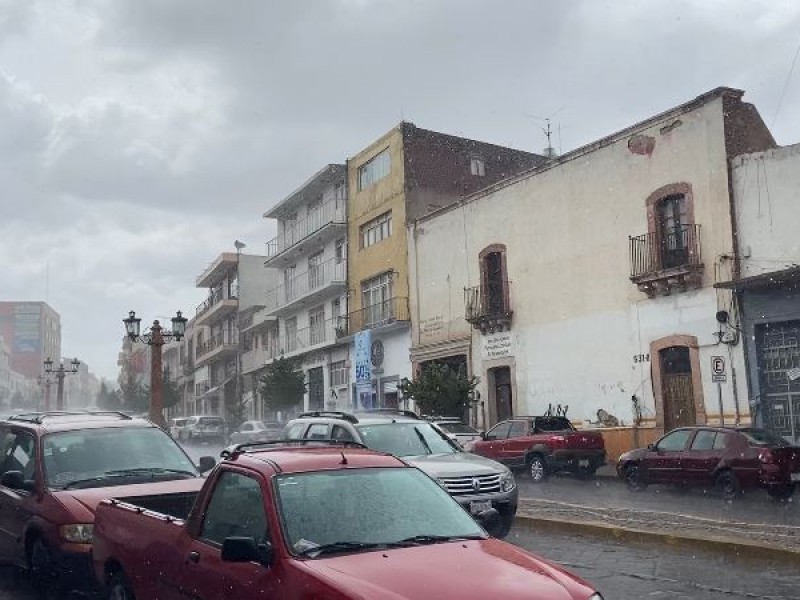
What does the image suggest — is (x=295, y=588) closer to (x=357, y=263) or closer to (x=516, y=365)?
(x=516, y=365)

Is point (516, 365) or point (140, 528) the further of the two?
point (516, 365)

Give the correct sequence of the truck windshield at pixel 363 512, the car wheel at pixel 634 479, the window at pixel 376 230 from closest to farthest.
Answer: the truck windshield at pixel 363 512
the car wheel at pixel 634 479
the window at pixel 376 230

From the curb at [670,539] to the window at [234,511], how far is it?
5777 mm

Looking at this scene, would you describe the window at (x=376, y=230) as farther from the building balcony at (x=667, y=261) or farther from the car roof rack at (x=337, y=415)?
the car roof rack at (x=337, y=415)

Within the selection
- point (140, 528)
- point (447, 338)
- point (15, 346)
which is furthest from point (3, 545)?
point (15, 346)

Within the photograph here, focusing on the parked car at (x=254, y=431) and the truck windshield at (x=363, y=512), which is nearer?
the truck windshield at (x=363, y=512)

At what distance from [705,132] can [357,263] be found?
19.0 meters

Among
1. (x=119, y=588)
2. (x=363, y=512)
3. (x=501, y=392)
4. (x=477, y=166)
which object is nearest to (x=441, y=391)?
(x=501, y=392)

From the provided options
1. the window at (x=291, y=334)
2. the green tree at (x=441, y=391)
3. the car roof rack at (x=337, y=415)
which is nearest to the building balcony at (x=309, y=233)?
the window at (x=291, y=334)

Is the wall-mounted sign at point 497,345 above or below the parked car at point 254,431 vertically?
above

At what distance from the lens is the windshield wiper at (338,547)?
14.8ft

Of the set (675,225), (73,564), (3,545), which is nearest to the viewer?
(73,564)

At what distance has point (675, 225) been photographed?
22734 mm

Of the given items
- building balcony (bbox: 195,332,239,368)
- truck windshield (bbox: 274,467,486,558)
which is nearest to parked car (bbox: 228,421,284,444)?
building balcony (bbox: 195,332,239,368)
